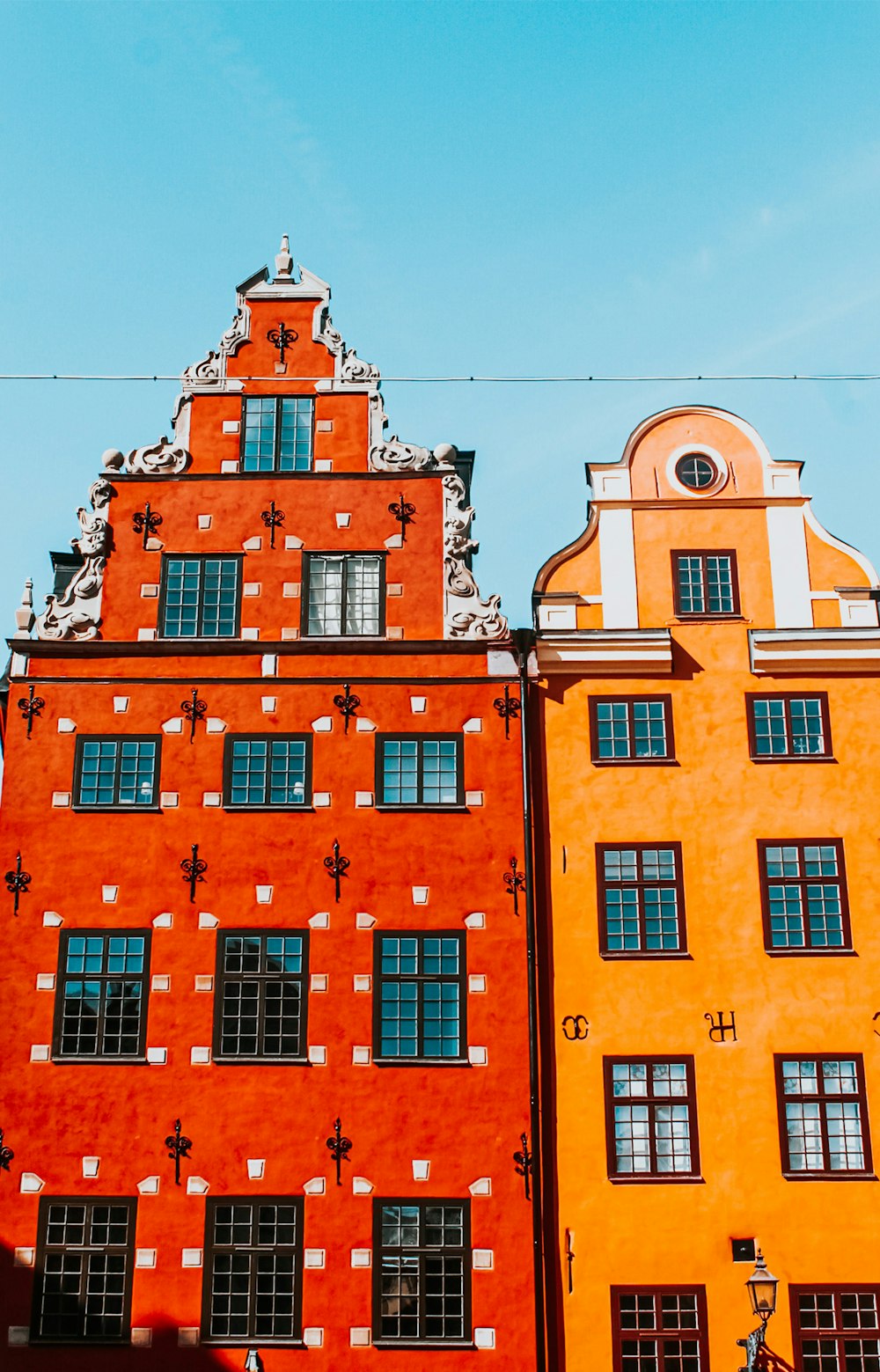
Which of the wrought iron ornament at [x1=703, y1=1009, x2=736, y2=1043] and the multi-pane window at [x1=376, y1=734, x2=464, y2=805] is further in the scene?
the multi-pane window at [x1=376, y1=734, x2=464, y2=805]

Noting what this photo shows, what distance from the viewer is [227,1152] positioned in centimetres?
2116

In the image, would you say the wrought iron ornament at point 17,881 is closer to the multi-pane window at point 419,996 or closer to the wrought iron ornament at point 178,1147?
the wrought iron ornament at point 178,1147

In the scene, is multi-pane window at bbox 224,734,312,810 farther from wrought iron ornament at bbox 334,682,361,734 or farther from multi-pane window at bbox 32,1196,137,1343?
multi-pane window at bbox 32,1196,137,1343

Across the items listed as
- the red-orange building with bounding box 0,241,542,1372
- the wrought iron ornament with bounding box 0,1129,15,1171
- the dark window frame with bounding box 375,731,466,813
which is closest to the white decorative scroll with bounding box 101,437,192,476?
the red-orange building with bounding box 0,241,542,1372

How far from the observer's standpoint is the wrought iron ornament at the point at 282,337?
25.4m

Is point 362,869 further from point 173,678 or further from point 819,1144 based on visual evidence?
point 819,1144

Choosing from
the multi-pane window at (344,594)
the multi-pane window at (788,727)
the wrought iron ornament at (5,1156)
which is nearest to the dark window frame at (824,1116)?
the multi-pane window at (788,727)

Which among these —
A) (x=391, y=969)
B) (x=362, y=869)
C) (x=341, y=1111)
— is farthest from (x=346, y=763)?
(x=341, y=1111)

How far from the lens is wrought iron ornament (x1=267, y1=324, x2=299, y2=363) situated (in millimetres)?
25438

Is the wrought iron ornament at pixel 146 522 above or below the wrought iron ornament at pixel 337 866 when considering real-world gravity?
above

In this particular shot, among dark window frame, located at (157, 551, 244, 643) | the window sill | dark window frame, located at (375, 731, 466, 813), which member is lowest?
the window sill

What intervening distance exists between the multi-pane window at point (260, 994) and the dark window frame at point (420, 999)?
39.2 inches

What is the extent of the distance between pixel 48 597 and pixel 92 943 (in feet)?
17.7

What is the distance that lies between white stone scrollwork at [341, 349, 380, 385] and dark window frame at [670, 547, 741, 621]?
5.52 meters
